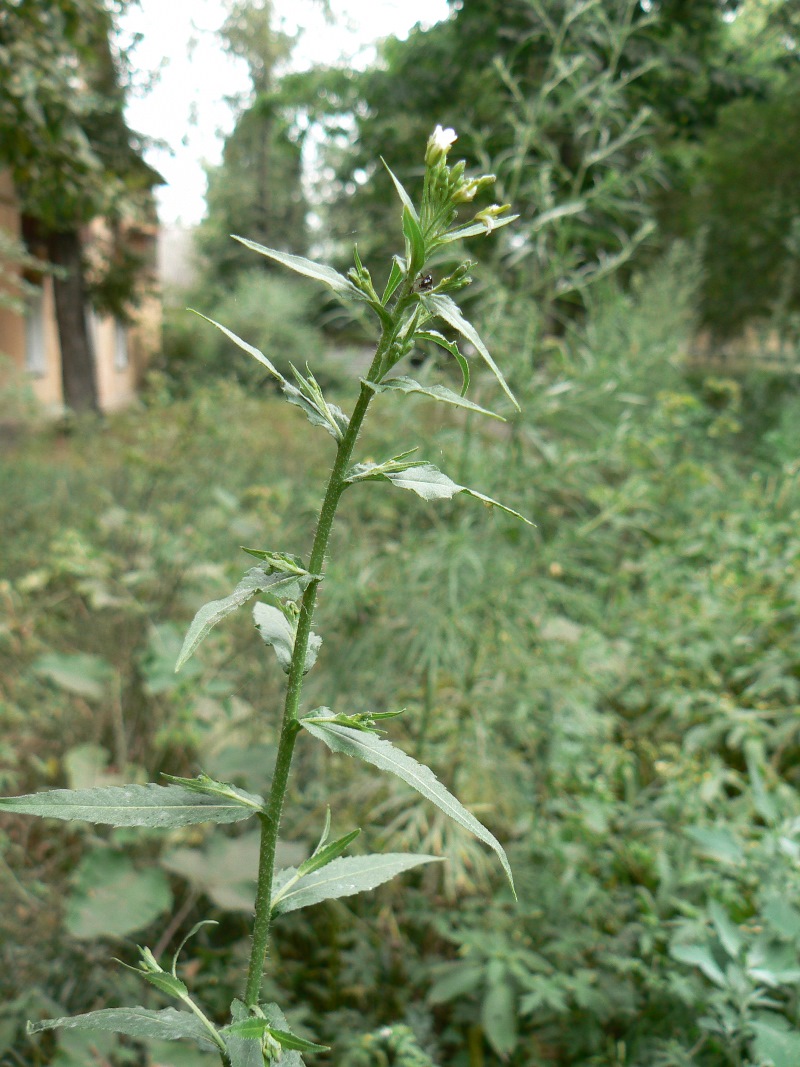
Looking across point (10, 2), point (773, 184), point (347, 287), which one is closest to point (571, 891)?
point (347, 287)

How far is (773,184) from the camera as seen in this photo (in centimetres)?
1072

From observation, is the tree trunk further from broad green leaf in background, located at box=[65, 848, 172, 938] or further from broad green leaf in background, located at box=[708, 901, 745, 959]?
broad green leaf in background, located at box=[708, 901, 745, 959]

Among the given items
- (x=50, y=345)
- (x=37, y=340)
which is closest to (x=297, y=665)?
(x=37, y=340)

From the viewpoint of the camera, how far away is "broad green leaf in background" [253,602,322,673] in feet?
2.31

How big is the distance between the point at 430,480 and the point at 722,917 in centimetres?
109

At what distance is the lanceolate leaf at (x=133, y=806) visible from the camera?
1.92 ft

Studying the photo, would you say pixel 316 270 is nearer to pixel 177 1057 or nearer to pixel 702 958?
pixel 702 958

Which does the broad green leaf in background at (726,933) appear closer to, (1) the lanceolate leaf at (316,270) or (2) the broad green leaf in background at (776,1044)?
(2) the broad green leaf in background at (776,1044)

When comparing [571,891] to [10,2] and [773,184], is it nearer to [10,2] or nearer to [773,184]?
[10,2]

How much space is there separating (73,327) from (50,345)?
1.63 metres

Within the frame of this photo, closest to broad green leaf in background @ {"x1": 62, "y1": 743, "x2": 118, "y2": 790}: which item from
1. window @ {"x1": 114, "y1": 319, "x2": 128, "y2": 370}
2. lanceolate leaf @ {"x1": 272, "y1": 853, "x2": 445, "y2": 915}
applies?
lanceolate leaf @ {"x1": 272, "y1": 853, "x2": 445, "y2": 915}

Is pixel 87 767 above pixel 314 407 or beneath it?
beneath

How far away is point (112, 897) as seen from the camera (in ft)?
5.85

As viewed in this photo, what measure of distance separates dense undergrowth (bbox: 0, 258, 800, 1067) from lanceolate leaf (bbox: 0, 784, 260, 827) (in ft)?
2.75
